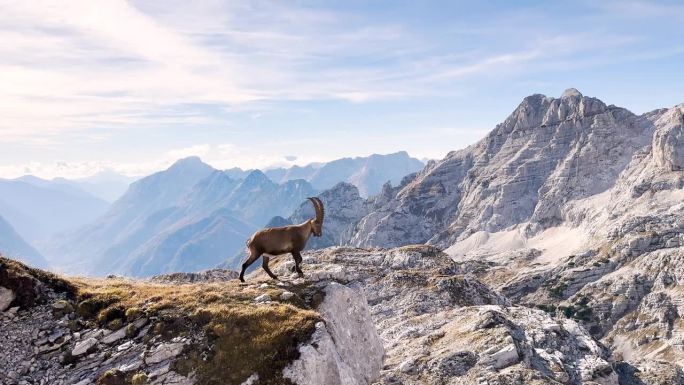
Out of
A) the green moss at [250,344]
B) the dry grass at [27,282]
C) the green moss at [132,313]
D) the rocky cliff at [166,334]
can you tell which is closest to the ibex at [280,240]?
the rocky cliff at [166,334]

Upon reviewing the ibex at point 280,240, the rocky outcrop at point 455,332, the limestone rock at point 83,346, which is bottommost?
the rocky outcrop at point 455,332

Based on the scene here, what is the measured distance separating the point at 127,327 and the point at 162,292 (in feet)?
9.00

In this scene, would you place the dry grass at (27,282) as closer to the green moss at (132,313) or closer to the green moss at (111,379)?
the green moss at (132,313)

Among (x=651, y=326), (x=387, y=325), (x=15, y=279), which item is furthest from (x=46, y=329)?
(x=651, y=326)

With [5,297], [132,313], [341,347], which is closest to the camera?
[132,313]

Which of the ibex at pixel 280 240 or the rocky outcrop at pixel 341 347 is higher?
the ibex at pixel 280 240

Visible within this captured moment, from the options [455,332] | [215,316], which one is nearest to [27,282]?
[215,316]

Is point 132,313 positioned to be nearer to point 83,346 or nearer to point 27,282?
point 83,346

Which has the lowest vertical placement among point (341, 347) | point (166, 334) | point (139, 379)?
point (341, 347)

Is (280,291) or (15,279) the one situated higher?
(15,279)

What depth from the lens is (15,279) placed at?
23.0 meters

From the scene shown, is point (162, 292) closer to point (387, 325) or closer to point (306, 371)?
point (306, 371)

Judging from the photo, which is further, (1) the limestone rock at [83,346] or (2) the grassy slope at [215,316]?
(1) the limestone rock at [83,346]

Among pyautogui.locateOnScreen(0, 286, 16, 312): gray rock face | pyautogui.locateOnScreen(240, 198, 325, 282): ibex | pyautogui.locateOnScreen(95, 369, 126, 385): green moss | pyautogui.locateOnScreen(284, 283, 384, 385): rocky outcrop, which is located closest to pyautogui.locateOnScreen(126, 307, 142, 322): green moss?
pyautogui.locateOnScreen(95, 369, 126, 385): green moss
